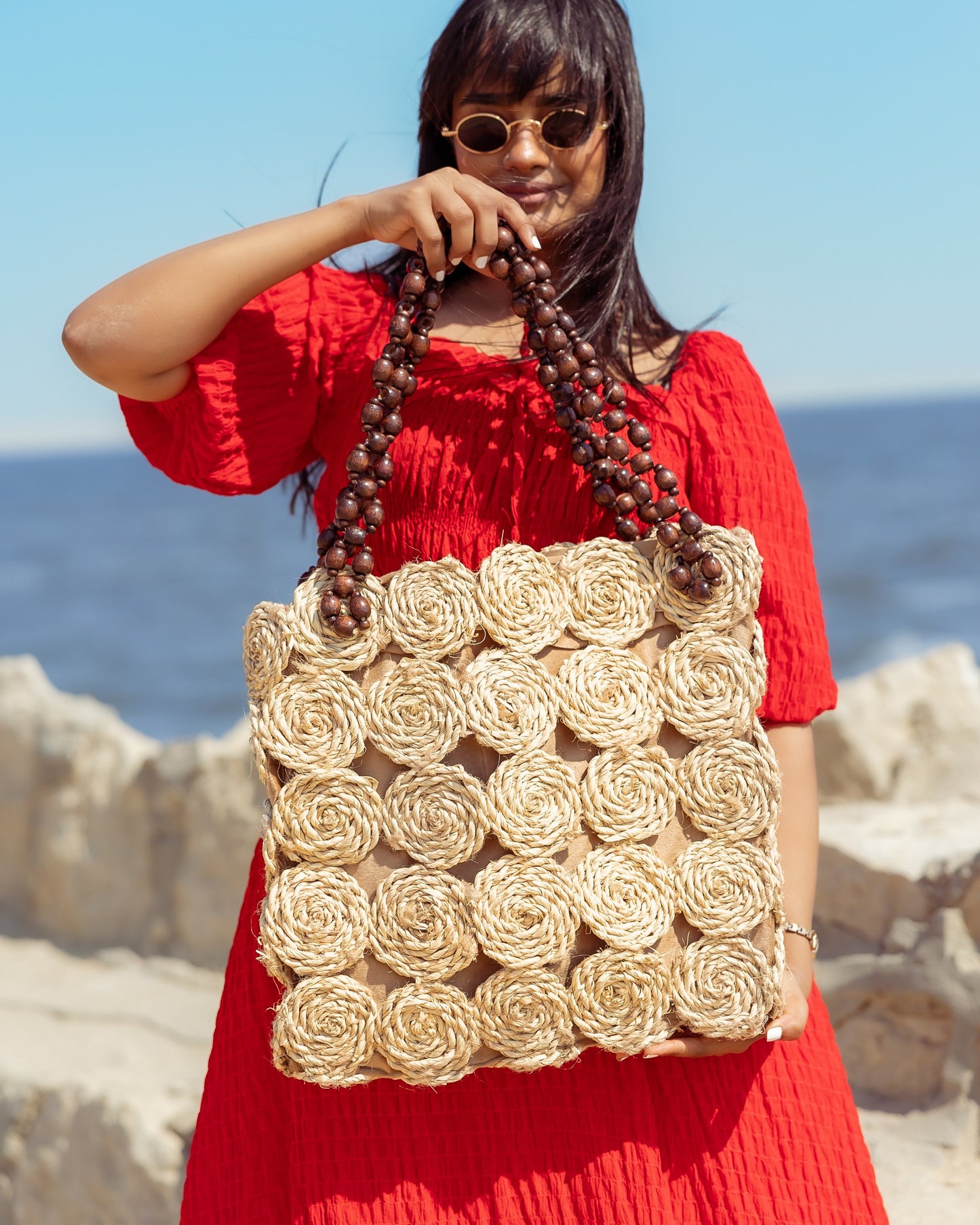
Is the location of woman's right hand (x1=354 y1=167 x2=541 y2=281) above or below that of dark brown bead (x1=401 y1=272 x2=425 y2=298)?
above

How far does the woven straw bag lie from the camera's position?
1.45m

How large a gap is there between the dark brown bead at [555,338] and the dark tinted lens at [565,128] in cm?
36

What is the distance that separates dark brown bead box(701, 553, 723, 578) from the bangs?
0.69 m

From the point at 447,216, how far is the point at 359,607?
48cm

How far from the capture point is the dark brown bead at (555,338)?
4.97 feet

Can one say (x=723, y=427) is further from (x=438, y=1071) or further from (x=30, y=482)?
Answer: (x=30, y=482)

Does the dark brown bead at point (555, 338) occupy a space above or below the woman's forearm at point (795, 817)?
above

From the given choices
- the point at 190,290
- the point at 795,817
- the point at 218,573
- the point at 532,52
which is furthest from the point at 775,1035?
the point at 218,573

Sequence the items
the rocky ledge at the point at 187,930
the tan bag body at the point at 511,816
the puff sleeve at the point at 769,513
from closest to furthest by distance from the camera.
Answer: the tan bag body at the point at 511,816
the puff sleeve at the point at 769,513
the rocky ledge at the point at 187,930

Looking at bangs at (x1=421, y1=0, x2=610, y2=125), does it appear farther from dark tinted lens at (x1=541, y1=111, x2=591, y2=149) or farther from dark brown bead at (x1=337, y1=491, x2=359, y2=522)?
dark brown bead at (x1=337, y1=491, x2=359, y2=522)

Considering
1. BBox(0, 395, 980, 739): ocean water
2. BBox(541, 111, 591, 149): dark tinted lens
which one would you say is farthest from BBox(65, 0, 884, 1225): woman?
BBox(0, 395, 980, 739): ocean water

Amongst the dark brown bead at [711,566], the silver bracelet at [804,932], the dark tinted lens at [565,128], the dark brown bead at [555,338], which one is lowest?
the silver bracelet at [804,932]

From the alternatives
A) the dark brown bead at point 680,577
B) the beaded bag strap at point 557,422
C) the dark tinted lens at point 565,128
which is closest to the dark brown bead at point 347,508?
the beaded bag strap at point 557,422

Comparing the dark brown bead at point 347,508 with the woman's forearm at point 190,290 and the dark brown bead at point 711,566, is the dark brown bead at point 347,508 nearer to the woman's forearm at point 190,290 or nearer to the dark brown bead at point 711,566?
the woman's forearm at point 190,290
